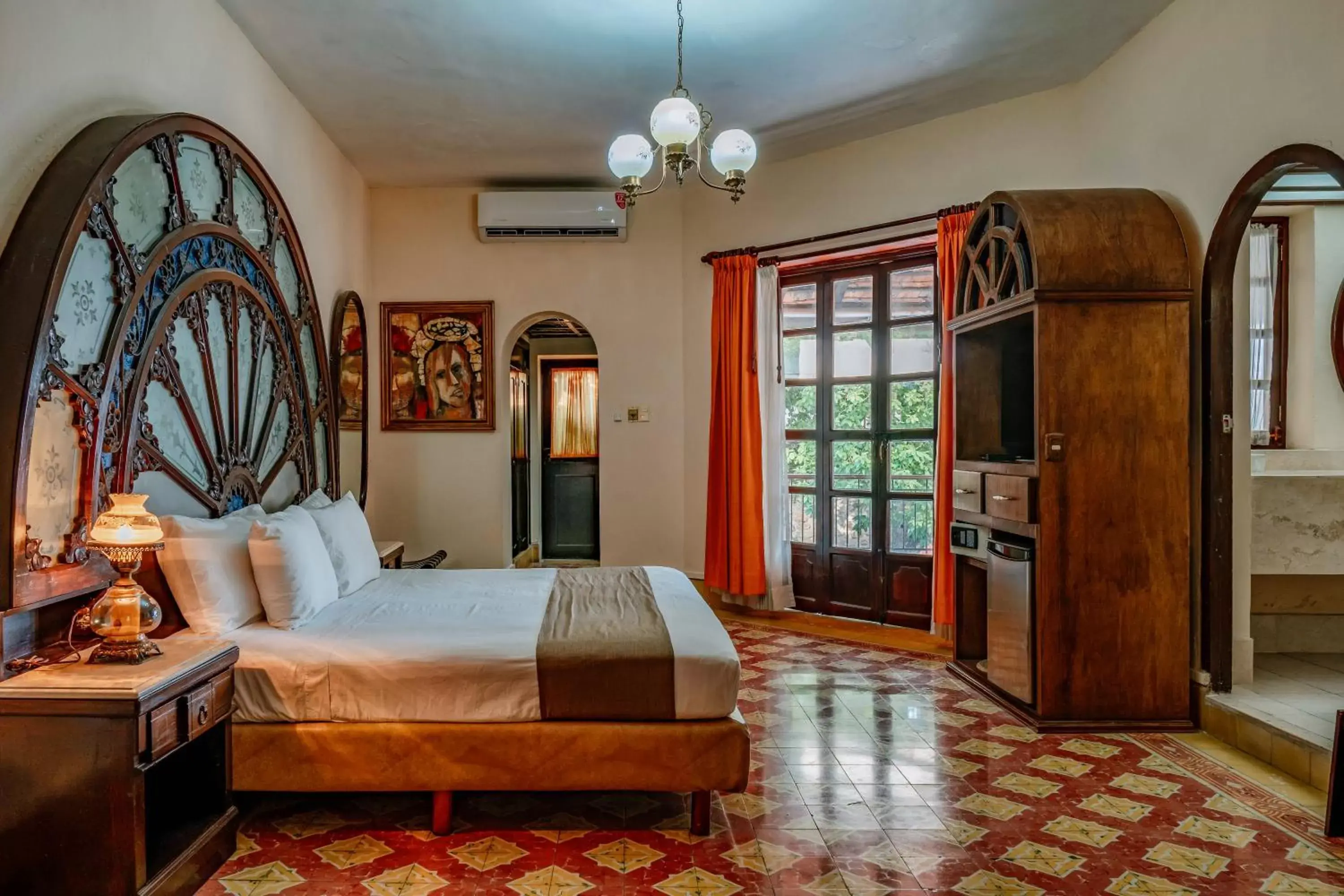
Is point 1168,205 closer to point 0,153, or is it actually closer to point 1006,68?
point 1006,68

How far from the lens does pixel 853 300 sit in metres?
5.20

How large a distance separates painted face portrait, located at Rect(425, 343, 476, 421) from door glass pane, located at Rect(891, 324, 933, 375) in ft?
Result: 9.62

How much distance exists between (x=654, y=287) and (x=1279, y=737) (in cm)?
435

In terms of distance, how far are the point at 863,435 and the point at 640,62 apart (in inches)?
104

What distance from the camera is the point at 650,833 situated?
96.1 inches

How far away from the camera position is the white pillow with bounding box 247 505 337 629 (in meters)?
2.75

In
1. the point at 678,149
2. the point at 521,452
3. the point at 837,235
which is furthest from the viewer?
the point at 521,452

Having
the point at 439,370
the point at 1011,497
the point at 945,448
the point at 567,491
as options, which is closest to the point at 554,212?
the point at 439,370

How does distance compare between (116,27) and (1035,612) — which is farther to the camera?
(1035,612)

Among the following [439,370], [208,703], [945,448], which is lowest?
[208,703]

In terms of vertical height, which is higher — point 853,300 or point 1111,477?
point 853,300

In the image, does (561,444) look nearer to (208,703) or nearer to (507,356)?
(507,356)

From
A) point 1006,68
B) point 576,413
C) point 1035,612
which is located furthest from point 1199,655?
point 576,413

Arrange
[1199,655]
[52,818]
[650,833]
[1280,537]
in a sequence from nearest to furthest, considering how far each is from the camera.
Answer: [52,818]
[650,833]
[1199,655]
[1280,537]
